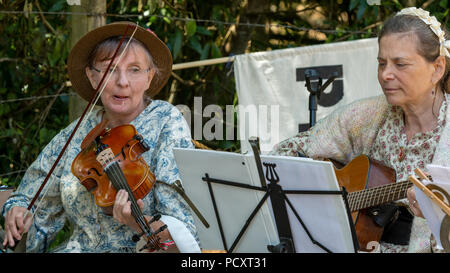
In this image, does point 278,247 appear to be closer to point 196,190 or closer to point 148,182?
point 196,190

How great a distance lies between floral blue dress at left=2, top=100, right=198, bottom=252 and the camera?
2.75 m

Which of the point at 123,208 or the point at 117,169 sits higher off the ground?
the point at 117,169

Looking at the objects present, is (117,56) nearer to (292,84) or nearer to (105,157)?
(105,157)

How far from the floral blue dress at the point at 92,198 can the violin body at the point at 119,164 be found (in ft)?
0.51

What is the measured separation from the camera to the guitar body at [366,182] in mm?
2814

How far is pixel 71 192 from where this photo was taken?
2.90 meters

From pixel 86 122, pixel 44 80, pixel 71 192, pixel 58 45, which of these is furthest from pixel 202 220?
pixel 44 80

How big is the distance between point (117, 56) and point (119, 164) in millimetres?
588

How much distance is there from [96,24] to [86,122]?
1.15 m

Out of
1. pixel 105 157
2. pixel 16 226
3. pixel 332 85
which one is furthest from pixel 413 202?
pixel 332 85

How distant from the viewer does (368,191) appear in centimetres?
279

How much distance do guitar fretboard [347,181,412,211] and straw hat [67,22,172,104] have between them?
3.59 ft

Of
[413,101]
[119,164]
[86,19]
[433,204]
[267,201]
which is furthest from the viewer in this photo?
[86,19]
